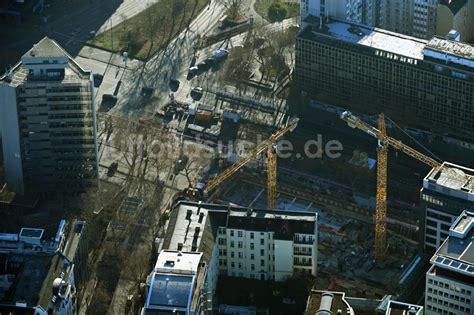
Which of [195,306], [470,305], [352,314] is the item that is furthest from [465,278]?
[195,306]

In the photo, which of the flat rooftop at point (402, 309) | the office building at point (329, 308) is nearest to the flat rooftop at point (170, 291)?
the office building at point (329, 308)

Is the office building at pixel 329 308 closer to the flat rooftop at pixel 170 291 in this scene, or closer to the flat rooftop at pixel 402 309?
the flat rooftop at pixel 402 309

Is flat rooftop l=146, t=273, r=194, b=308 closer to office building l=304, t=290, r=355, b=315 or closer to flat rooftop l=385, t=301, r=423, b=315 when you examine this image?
office building l=304, t=290, r=355, b=315

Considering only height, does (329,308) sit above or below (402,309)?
below

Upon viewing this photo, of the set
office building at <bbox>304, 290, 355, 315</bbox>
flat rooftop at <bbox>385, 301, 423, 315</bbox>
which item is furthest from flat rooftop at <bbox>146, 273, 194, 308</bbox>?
flat rooftop at <bbox>385, 301, 423, 315</bbox>

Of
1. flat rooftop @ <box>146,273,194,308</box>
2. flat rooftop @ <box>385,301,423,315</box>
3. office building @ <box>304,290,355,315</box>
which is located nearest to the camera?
flat rooftop @ <box>146,273,194,308</box>

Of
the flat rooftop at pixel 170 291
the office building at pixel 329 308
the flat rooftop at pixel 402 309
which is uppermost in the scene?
the flat rooftop at pixel 402 309

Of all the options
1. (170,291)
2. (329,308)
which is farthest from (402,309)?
(170,291)

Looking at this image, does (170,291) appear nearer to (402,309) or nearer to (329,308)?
(329,308)

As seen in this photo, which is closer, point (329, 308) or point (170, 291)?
point (170, 291)

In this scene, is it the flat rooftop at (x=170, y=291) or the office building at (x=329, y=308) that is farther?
the office building at (x=329, y=308)

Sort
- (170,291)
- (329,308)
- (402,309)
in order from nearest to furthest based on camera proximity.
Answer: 1. (170,291)
2. (402,309)
3. (329,308)

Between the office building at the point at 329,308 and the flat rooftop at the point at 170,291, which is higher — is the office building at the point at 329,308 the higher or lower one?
the higher one
